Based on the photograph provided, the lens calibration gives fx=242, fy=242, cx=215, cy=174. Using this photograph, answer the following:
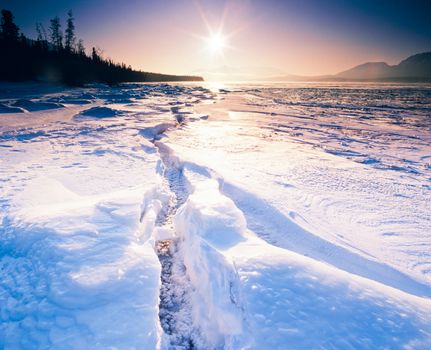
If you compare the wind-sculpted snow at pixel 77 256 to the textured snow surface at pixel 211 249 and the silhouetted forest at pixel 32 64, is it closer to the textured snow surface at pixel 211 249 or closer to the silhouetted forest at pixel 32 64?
the textured snow surface at pixel 211 249

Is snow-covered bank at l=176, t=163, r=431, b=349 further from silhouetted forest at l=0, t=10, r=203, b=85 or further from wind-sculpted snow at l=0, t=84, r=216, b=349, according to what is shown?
silhouetted forest at l=0, t=10, r=203, b=85

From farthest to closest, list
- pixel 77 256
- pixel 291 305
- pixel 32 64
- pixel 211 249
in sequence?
pixel 32 64 → pixel 211 249 → pixel 77 256 → pixel 291 305

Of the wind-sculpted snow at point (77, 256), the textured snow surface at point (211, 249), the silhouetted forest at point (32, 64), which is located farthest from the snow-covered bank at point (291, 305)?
the silhouetted forest at point (32, 64)

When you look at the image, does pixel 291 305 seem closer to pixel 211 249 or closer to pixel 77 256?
pixel 211 249

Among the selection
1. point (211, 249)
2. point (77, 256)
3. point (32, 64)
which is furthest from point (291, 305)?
point (32, 64)

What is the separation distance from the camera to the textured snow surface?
1808 mm

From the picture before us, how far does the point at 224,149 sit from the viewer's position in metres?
7.42

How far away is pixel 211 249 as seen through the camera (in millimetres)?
2631

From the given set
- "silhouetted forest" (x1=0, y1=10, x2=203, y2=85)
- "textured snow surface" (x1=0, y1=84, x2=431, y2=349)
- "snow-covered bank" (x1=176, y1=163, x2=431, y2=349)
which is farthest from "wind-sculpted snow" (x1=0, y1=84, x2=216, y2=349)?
"silhouetted forest" (x1=0, y1=10, x2=203, y2=85)

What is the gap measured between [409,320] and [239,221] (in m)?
1.93

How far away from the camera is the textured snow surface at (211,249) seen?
181 centimetres

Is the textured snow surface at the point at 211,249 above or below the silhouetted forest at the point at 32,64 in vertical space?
below

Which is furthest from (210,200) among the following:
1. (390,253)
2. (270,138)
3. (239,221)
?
(270,138)

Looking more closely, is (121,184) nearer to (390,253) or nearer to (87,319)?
(87,319)
